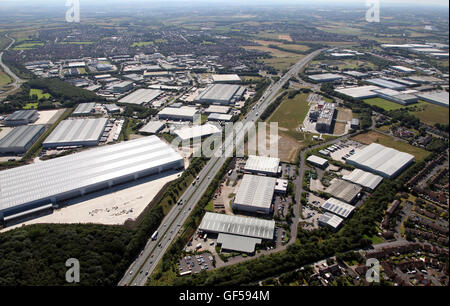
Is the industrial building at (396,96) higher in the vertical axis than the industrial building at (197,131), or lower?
higher

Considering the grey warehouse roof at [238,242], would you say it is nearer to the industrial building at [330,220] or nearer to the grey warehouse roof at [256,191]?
the grey warehouse roof at [256,191]

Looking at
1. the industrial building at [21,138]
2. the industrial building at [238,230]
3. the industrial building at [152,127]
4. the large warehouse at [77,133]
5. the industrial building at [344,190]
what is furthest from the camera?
the industrial building at [152,127]

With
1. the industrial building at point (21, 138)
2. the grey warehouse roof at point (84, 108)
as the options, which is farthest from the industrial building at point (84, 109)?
the industrial building at point (21, 138)

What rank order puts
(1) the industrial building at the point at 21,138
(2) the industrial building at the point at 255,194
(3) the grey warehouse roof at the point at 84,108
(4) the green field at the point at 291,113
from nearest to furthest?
(2) the industrial building at the point at 255,194, (1) the industrial building at the point at 21,138, (4) the green field at the point at 291,113, (3) the grey warehouse roof at the point at 84,108

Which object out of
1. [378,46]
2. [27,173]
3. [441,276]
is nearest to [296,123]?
[441,276]

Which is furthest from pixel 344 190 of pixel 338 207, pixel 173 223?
pixel 173 223
